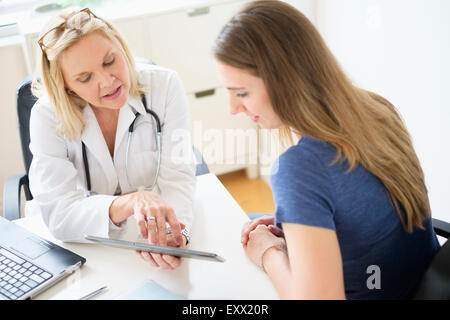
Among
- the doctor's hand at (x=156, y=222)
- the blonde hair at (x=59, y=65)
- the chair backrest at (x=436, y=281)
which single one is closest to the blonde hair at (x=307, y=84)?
the chair backrest at (x=436, y=281)

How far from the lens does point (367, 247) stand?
936mm

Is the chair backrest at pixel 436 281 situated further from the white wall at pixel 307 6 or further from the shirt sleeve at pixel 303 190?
the white wall at pixel 307 6

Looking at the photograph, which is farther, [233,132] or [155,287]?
[233,132]

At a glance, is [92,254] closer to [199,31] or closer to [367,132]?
[367,132]

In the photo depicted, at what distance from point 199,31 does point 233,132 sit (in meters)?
0.59

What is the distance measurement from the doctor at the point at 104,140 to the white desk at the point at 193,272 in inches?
1.5

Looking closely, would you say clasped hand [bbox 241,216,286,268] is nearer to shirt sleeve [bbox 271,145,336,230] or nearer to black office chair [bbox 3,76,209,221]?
shirt sleeve [bbox 271,145,336,230]

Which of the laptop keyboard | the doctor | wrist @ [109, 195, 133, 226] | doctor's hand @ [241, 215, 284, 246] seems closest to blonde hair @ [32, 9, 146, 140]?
the doctor

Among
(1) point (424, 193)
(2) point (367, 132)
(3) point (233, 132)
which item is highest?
(2) point (367, 132)

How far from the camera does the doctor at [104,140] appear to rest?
1.16 metres
